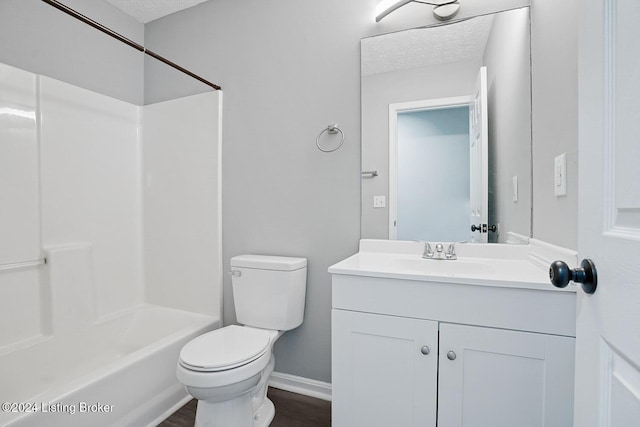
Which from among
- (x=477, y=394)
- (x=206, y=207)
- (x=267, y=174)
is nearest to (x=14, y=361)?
(x=206, y=207)

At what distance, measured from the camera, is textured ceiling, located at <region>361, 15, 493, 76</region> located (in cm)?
148

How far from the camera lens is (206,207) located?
2.12m

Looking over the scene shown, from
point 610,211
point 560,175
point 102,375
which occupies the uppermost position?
point 560,175

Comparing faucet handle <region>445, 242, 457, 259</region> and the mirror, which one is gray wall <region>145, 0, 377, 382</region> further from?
faucet handle <region>445, 242, 457, 259</region>

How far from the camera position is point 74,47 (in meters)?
1.99

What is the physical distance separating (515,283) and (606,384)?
48 centimetres

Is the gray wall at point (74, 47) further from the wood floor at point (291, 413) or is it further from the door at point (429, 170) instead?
the wood floor at point (291, 413)

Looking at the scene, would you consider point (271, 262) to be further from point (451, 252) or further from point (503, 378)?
point (503, 378)

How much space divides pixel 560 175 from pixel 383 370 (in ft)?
3.11

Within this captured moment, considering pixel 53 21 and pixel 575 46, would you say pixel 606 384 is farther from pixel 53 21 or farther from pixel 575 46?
pixel 53 21

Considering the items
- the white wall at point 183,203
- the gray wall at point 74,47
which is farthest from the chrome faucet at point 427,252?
the gray wall at point 74,47

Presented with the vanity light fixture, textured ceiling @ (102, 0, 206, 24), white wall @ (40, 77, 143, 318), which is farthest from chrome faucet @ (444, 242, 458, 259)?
textured ceiling @ (102, 0, 206, 24)

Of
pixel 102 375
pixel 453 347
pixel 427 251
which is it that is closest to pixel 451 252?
pixel 427 251

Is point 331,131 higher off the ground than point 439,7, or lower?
lower
